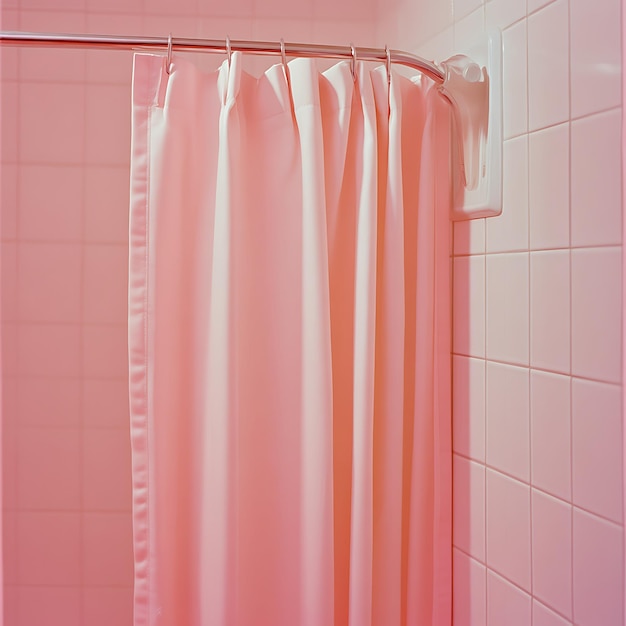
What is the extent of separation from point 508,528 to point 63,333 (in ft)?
3.48

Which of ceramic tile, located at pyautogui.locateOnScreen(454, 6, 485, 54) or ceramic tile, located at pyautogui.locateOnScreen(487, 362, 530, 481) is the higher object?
ceramic tile, located at pyautogui.locateOnScreen(454, 6, 485, 54)

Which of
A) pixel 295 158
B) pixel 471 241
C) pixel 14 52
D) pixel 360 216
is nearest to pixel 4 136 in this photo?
pixel 14 52

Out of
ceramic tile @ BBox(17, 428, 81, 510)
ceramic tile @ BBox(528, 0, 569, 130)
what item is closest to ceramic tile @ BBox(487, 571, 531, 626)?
ceramic tile @ BBox(528, 0, 569, 130)

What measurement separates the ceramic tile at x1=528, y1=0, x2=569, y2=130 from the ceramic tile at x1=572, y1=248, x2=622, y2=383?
0.21 meters

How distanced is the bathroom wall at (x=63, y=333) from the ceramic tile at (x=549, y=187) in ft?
3.12

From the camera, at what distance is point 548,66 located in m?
0.95

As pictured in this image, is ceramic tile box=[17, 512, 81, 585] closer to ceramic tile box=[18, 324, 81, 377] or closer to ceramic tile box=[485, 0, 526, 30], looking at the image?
ceramic tile box=[18, 324, 81, 377]

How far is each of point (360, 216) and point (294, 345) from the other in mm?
236

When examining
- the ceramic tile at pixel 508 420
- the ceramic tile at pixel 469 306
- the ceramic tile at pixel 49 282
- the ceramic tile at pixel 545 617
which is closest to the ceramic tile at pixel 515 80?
the ceramic tile at pixel 469 306

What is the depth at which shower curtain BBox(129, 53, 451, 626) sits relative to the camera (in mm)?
1039

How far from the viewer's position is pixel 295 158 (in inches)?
42.4

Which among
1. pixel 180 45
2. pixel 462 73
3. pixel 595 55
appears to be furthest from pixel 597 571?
pixel 180 45

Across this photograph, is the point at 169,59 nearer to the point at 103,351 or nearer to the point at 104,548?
the point at 103,351

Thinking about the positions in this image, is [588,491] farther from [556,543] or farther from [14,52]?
[14,52]
